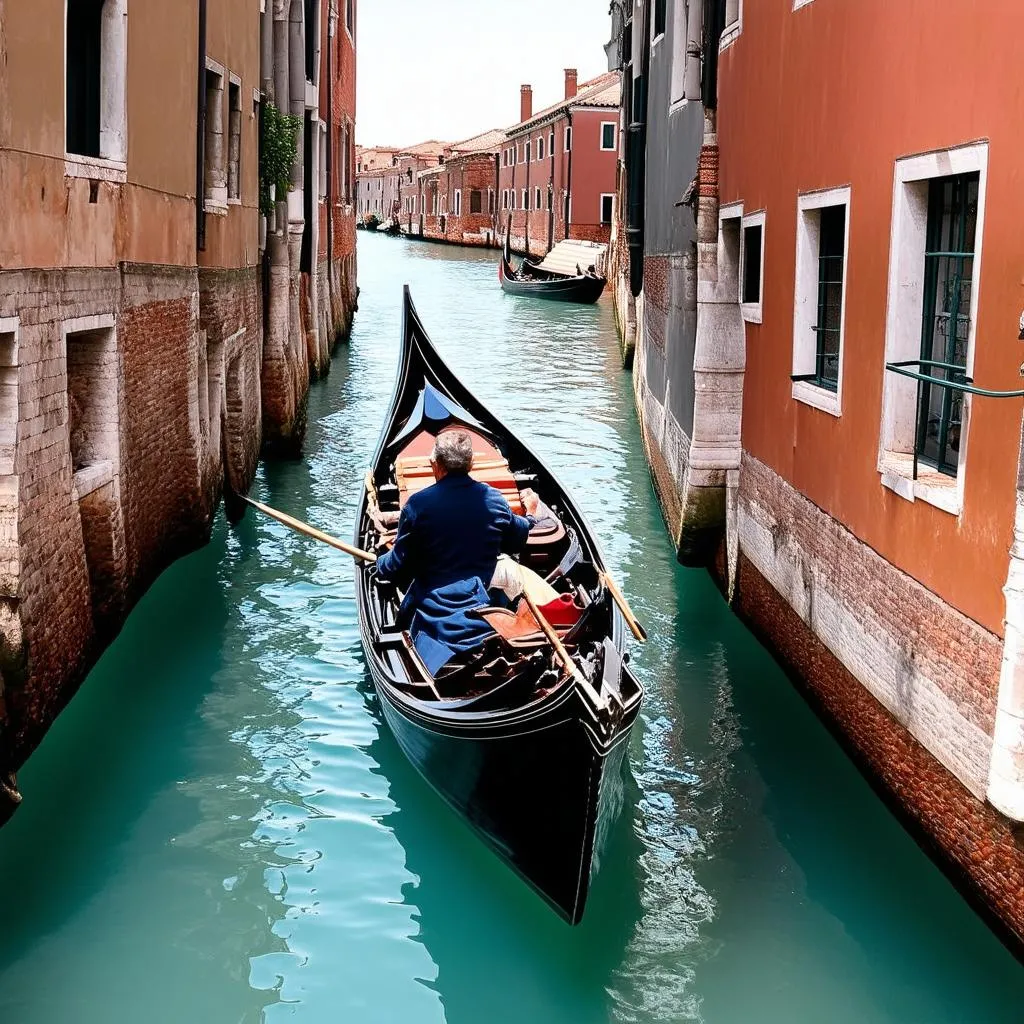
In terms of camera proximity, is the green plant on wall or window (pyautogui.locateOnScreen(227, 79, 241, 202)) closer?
window (pyautogui.locateOnScreen(227, 79, 241, 202))

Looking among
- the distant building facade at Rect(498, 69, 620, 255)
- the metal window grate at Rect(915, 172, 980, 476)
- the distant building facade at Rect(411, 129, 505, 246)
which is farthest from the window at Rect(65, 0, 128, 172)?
the distant building facade at Rect(411, 129, 505, 246)

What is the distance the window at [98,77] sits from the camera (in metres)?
6.12

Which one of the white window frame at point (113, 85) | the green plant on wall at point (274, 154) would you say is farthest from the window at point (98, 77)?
the green plant on wall at point (274, 154)

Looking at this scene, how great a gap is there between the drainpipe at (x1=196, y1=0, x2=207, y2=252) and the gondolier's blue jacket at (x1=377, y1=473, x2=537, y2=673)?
3.80 m

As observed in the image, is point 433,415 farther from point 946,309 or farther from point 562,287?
point 562,287

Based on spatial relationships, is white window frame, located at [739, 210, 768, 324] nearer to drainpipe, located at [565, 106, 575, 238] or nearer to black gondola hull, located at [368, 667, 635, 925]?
black gondola hull, located at [368, 667, 635, 925]

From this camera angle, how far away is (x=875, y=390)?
197 inches

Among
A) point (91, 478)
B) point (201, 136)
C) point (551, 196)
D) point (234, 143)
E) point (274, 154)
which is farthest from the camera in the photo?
point (551, 196)

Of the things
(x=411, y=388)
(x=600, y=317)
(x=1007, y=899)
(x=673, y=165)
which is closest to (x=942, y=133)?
(x=1007, y=899)

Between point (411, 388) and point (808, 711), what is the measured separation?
3.89m

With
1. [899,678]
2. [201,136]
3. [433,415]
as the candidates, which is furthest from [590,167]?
[899,678]

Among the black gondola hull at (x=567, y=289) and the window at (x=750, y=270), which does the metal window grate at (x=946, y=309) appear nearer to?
the window at (x=750, y=270)

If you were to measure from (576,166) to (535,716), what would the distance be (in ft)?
115

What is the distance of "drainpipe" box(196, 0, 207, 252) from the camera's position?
788 centimetres
